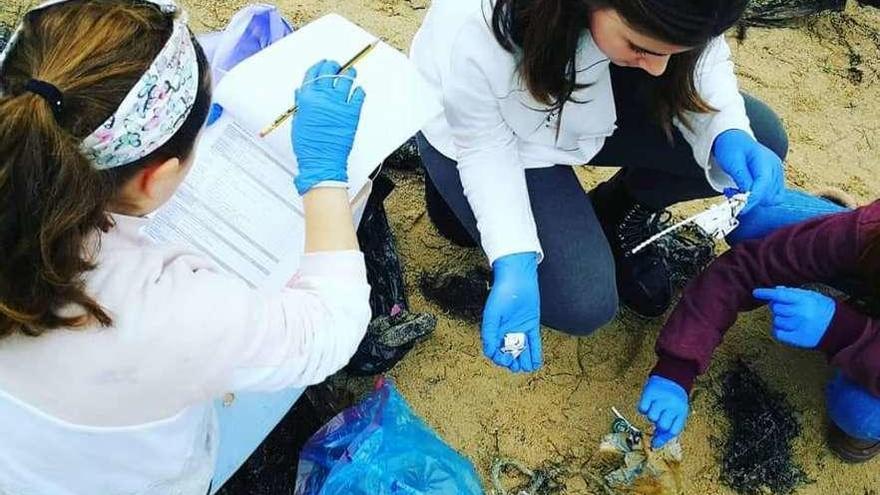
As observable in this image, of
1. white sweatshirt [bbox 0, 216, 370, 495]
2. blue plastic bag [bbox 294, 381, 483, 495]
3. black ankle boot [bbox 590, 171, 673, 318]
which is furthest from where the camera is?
black ankle boot [bbox 590, 171, 673, 318]

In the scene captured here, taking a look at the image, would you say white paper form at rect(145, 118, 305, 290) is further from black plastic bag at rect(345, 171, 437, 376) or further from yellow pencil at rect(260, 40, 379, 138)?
black plastic bag at rect(345, 171, 437, 376)

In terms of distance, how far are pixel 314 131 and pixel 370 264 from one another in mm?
522

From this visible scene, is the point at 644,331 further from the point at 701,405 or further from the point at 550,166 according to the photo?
the point at 550,166

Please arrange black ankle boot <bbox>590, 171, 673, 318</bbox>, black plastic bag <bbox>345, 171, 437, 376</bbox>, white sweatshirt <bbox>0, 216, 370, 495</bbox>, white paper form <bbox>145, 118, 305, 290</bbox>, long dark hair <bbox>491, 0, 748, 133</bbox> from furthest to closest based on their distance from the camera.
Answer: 1. black ankle boot <bbox>590, 171, 673, 318</bbox>
2. black plastic bag <bbox>345, 171, 437, 376</bbox>
3. white paper form <bbox>145, 118, 305, 290</bbox>
4. long dark hair <bbox>491, 0, 748, 133</bbox>
5. white sweatshirt <bbox>0, 216, 370, 495</bbox>

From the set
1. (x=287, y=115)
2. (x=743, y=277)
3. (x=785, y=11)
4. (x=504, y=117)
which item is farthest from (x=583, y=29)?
(x=785, y=11)

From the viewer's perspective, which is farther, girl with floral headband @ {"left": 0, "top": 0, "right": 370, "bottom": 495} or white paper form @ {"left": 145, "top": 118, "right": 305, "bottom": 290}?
white paper form @ {"left": 145, "top": 118, "right": 305, "bottom": 290}

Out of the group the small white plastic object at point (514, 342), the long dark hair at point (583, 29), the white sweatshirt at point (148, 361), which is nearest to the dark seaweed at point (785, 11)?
the long dark hair at point (583, 29)

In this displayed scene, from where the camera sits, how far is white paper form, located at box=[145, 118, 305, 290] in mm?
1443

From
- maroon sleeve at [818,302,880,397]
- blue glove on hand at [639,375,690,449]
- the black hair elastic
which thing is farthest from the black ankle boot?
the black hair elastic

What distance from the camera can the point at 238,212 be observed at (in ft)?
4.83

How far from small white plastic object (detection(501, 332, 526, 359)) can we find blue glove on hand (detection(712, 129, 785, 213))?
20.5 inches

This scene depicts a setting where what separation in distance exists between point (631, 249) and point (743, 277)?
1.15 feet

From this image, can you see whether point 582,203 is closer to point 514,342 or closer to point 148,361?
point 514,342

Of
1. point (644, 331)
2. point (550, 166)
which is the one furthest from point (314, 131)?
point (644, 331)
